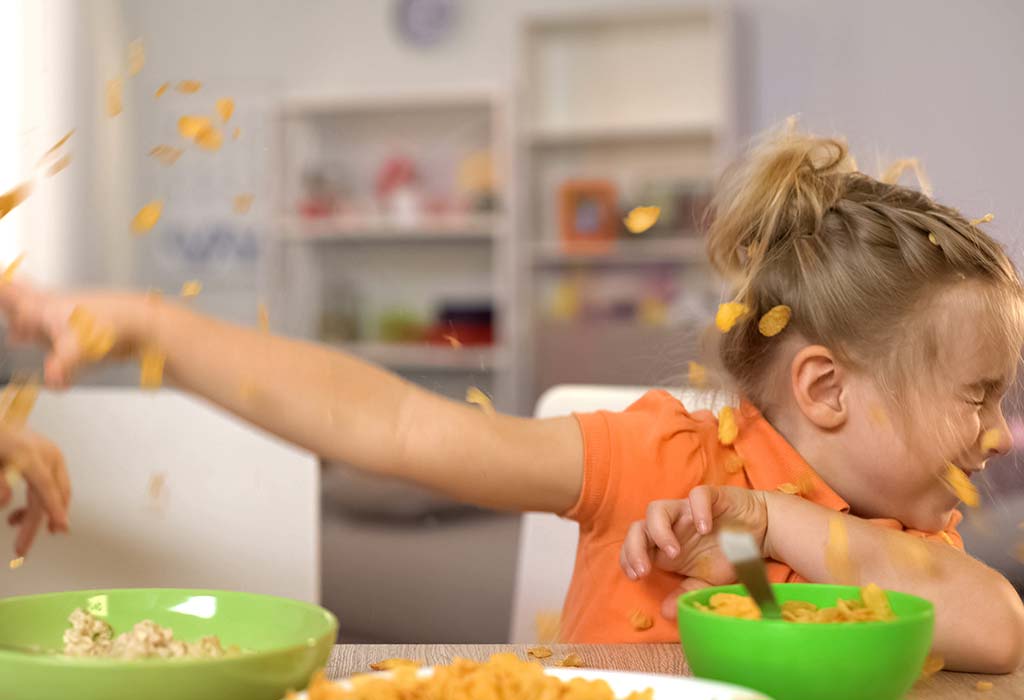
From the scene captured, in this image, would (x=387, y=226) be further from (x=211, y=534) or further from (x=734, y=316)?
(x=734, y=316)

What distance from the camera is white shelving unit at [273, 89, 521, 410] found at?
501cm

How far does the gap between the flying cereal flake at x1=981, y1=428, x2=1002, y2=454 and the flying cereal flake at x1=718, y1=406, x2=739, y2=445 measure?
0.20 m

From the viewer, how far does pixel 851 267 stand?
0.98 m

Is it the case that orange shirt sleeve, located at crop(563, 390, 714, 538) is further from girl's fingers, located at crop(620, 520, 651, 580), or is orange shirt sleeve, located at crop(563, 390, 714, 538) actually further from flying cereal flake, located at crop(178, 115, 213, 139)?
flying cereal flake, located at crop(178, 115, 213, 139)

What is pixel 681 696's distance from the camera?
21.6 inches

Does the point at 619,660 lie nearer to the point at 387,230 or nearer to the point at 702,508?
the point at 702,508

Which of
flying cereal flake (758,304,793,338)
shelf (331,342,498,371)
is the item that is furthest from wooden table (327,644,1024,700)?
shelf (331,342,498,371)

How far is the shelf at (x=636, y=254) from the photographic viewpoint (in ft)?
15.8

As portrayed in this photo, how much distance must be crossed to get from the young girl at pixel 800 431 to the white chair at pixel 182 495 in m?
0.39

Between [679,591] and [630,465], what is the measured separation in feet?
0.34

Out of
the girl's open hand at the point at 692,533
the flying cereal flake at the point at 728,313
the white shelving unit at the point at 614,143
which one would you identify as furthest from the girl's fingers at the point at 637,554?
the white shelving unit at the point at 614,143

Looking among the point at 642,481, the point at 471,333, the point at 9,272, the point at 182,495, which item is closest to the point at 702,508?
the point at 642,481

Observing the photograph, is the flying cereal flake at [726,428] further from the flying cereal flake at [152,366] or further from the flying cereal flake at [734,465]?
the flying cereal flake at [152,366]

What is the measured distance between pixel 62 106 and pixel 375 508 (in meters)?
3.55
